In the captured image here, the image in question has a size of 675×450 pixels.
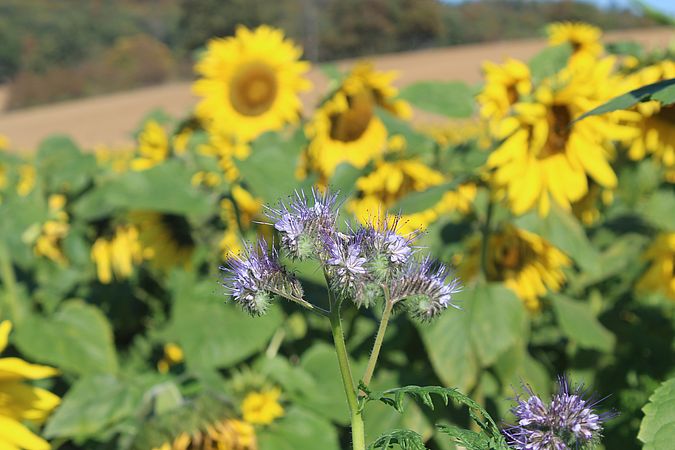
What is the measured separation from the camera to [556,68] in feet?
6.70

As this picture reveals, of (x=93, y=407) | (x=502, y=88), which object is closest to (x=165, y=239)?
(x=93, y=407)

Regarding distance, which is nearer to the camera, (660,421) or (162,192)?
(660,421)

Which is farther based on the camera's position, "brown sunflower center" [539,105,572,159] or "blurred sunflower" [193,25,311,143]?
"blurred sunflower" [193,25,311,143]

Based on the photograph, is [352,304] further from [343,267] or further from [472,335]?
[343,267]

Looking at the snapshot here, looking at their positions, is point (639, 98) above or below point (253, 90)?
below

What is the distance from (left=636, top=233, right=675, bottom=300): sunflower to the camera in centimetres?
203

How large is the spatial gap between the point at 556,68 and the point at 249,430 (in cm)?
116

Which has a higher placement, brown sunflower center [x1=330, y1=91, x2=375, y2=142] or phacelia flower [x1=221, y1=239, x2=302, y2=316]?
brown sunflower center [x1=330, y1=91, x2=375, y2=142]

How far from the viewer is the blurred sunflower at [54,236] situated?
265 cm

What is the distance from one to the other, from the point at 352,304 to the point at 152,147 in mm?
1253

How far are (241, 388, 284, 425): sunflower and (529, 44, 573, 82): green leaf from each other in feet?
3.20

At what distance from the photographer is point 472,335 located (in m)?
1.74

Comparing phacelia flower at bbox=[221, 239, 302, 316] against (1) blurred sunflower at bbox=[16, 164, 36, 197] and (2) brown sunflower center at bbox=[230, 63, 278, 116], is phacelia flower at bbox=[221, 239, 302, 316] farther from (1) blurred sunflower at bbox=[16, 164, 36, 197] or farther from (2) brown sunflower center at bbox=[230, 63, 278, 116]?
(1) blurred sunflower at bbox=[16, 164, 36, 197]

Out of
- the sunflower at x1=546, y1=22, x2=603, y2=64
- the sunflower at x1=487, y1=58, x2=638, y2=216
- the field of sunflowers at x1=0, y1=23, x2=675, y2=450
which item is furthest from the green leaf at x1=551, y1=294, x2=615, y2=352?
the sunflower at x1=546, y1=22, x2=603, y2=64
